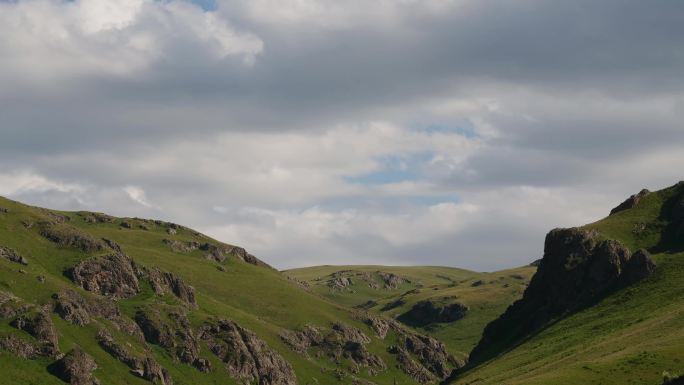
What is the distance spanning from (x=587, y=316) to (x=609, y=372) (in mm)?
70500

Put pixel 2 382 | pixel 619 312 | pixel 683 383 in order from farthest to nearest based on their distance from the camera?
pixel 2 382, pixel 619 312, pixel 683 383

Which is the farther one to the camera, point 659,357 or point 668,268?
point 668,268

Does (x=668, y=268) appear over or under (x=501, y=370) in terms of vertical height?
over

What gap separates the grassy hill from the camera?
12594cm

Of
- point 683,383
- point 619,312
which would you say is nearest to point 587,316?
point 619,312

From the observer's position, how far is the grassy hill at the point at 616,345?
125938mm

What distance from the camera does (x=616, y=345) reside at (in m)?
152

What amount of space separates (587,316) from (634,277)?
15.8 metres

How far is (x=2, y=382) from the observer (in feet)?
655

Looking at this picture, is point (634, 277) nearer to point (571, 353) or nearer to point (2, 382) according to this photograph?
point (571, 353)

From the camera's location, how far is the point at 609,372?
127 m

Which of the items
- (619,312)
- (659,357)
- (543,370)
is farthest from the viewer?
(619,312)

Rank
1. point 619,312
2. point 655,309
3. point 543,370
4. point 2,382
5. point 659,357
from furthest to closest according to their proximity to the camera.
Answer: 1. point 2,382
2. point 619,312
3. point 655,309
4. point 543,370
5. point 659,357

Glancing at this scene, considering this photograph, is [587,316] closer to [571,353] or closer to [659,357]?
[571,353]
